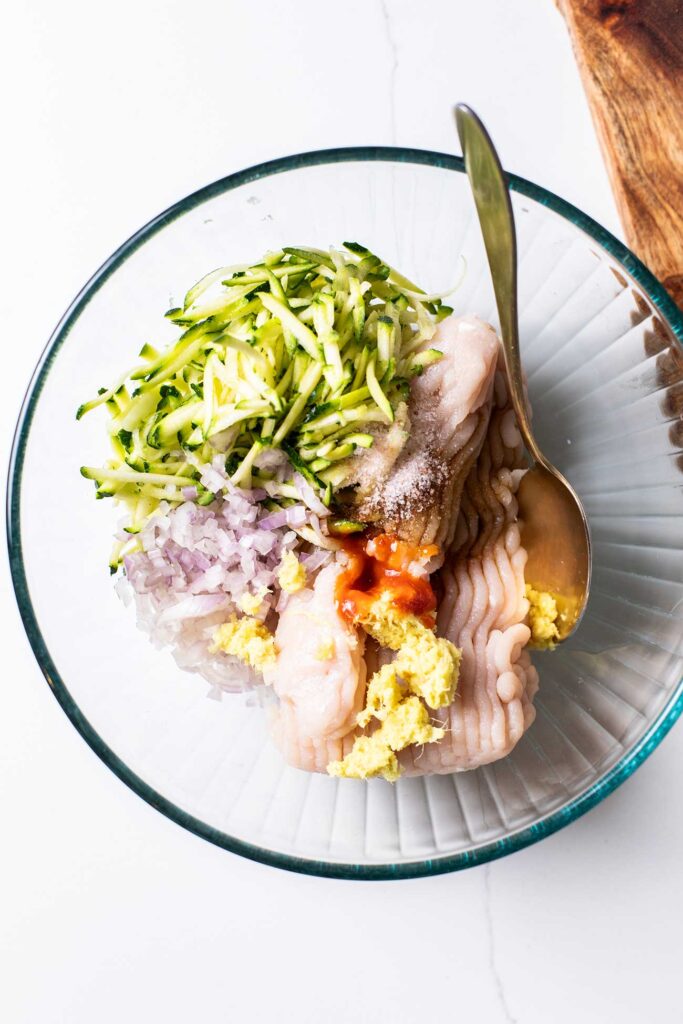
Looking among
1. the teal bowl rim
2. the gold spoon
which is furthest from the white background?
the gold spoon

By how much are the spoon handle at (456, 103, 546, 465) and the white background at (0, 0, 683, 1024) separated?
2.21 feet

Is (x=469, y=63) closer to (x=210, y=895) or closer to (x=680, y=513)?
(x=680, y=513)

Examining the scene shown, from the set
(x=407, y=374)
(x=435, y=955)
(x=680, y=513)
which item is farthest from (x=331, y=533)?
(x=435, y=955)

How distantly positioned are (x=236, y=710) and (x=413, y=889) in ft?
2.16

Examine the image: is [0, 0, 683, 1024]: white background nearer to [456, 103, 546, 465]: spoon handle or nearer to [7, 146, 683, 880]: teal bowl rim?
[7, 146, 683, 880]: teal bowl rim

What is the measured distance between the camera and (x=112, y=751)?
218cm

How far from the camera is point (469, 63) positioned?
246 cm

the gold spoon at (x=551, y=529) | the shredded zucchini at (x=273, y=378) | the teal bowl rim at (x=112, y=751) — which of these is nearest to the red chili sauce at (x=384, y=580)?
the shredded zucchini at (x=273, y=378)

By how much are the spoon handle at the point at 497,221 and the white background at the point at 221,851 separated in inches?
26.6

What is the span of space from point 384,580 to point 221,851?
3.10 ft

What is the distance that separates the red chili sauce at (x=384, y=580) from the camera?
186 cm

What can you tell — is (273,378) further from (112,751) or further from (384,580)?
(112,751)

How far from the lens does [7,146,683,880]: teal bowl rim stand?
2.08m

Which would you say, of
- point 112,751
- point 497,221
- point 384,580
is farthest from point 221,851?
point 497,221
